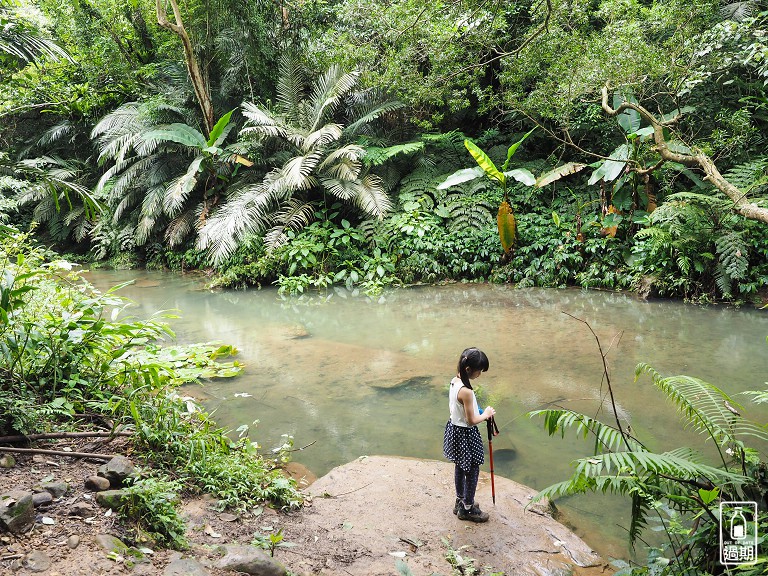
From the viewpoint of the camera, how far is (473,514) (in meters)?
2.99

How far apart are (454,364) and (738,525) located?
3.79m

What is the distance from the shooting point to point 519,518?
9.91ft

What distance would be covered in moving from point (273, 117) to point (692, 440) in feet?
34.0

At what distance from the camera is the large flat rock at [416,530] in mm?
2568

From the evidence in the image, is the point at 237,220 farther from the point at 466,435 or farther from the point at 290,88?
the point at 466,435

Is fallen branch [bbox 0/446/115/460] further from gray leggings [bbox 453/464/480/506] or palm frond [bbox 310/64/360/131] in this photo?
palm frond [bbox 310/64/360/131]

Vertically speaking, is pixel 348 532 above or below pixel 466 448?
below

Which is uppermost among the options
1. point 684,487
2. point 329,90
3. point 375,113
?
point 329,90

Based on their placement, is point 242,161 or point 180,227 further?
point 180,227

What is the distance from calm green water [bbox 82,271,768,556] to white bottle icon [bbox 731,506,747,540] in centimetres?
104

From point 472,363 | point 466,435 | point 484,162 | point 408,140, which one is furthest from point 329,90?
point 466,435

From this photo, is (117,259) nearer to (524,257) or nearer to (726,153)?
(524,257)

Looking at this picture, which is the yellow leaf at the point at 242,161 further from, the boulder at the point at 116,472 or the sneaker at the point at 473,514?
the sneaker at the point at 473,514

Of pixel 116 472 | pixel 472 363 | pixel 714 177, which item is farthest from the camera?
pixel 714 177
